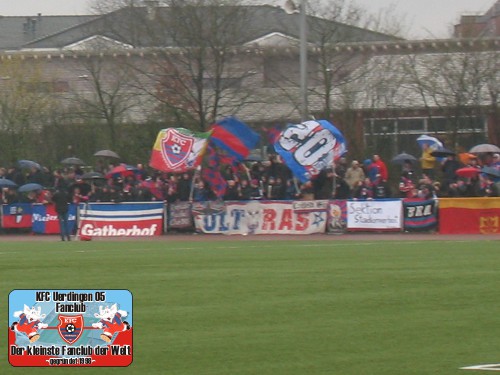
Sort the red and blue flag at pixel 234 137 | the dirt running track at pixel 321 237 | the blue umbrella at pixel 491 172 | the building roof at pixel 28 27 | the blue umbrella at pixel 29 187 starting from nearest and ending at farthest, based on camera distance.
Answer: the dirt running track at pixel 321 237 → the blue umbrella at pixel 491 172 → the red and blue flag at pixel 234 137 → the blue umbrella at pixel 29 187 → the building roof at pixel 28 27

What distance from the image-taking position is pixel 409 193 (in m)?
36.3

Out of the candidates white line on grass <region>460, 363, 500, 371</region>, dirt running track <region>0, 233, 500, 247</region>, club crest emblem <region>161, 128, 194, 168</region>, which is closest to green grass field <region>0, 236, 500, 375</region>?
white line on grass <region>460, 363, 500, 371</region>

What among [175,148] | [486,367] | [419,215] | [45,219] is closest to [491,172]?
[419,215]

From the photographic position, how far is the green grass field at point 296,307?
11.5 m

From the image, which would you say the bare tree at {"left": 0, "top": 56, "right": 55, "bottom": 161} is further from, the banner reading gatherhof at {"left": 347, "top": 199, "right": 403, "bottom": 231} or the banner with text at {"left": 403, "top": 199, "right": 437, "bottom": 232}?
the banner with text at {"left": 403, "top": 199, "right": 437, "bottom": 232}

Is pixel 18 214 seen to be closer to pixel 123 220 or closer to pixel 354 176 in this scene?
pixel 123 220

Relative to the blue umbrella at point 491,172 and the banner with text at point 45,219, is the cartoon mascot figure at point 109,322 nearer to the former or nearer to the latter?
the blue umbrella at point 491,172

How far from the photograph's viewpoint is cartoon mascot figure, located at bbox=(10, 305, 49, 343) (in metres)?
8.98

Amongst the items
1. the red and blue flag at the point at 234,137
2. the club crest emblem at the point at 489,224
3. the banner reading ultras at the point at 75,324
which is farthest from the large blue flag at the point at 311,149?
the banner reading ultras at the point at 75,324

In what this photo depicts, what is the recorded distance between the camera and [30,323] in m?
9.07

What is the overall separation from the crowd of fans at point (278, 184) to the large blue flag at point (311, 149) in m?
0.69

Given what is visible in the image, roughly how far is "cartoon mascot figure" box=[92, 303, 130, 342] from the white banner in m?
27.9

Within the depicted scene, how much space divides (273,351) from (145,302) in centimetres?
392

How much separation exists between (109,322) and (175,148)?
28714 millimetres
